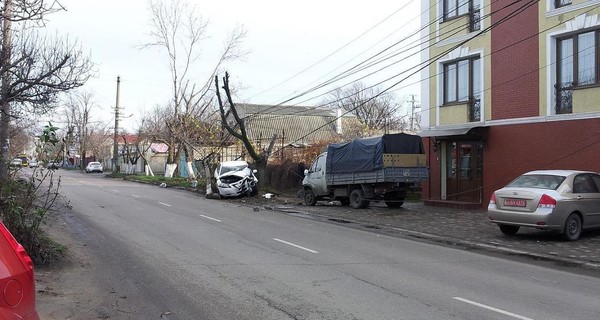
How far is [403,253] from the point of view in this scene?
10656 millimetres

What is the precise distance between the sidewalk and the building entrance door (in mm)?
1290

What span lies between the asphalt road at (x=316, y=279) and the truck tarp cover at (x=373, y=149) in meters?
5.86

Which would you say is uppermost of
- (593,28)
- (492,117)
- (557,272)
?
(593,28)

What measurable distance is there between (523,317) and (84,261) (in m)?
7.31

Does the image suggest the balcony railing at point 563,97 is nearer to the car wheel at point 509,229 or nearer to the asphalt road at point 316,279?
the car wheel at point 509,229

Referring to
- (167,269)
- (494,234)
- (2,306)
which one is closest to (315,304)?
(167,269)

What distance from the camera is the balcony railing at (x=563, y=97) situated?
1673 centimetres

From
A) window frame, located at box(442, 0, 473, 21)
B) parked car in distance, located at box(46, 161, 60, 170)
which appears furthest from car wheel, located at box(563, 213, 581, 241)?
parked car in distance, located at box(46, 161, 60, 170)

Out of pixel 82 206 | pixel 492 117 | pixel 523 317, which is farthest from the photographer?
pixel 82 206

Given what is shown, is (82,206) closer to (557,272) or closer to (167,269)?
(167,269)

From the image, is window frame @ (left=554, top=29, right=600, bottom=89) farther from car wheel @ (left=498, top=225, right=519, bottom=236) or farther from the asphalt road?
the asphalt road

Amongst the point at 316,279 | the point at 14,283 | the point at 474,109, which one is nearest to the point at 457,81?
the point at 474,109

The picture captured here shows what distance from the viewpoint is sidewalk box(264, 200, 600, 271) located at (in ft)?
35.1

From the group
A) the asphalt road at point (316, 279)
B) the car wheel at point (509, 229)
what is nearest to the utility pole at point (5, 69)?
the asphalt road at point (316, 279)
